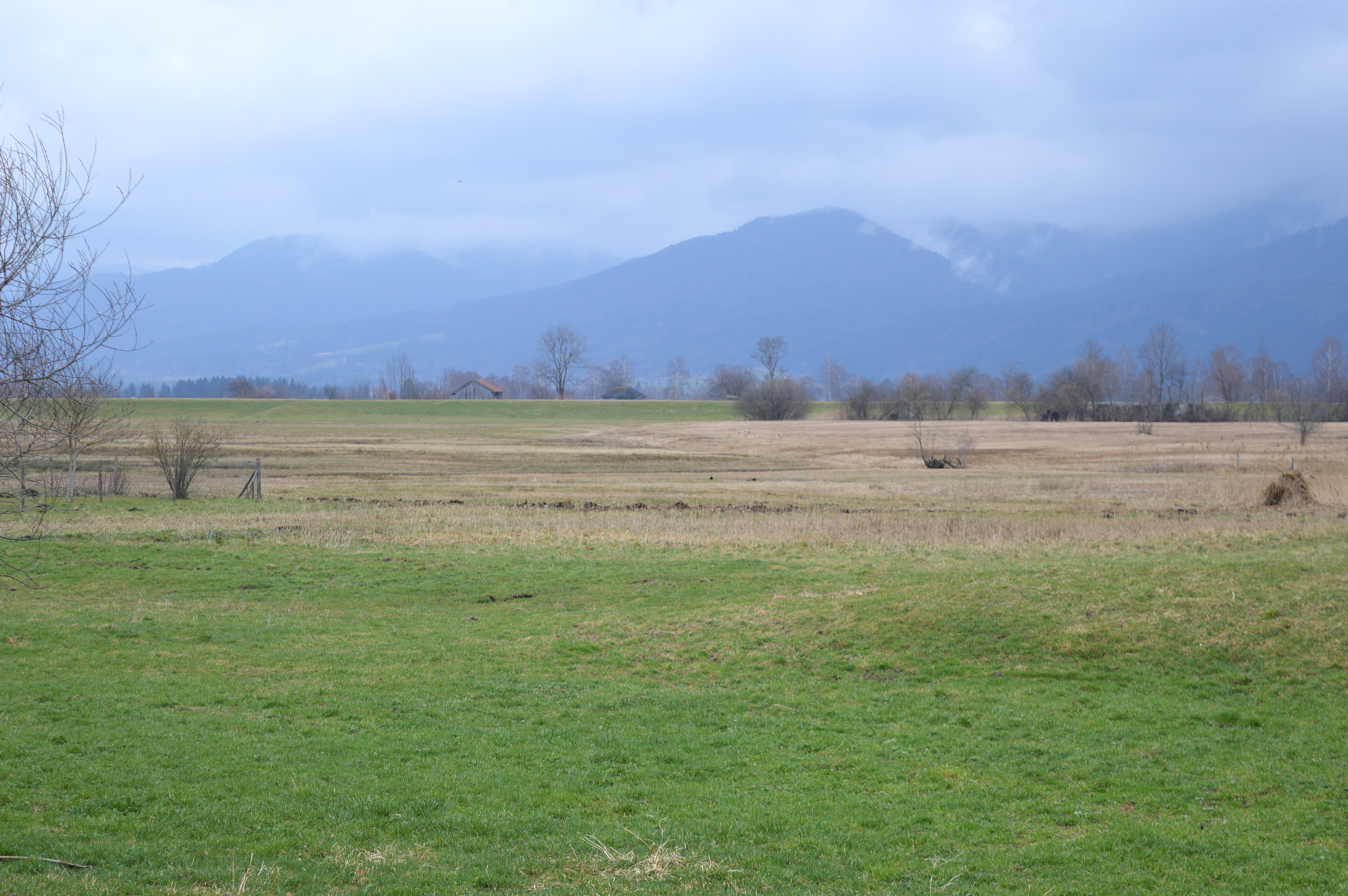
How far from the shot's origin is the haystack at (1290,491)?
36.2 m

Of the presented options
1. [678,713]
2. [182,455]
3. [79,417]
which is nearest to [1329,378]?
[182,455]

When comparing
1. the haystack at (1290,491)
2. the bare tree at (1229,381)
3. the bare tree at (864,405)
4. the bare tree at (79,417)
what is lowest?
the haystack at (1290,491)

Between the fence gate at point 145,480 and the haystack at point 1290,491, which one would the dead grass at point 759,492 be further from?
the fence gate at point 145,480

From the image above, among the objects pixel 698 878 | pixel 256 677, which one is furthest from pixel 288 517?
pixel 698 878

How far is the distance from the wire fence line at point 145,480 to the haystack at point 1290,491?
4432 centimetres

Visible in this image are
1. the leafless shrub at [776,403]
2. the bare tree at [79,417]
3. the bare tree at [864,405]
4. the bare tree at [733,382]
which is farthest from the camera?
the bare tree at [733,382]

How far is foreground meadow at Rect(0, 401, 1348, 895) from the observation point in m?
7.89

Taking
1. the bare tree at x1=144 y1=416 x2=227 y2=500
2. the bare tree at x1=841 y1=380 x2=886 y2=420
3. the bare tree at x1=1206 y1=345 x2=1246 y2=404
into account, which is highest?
the bare tree at x1=1206 y1=345 x2=1246 y2=404

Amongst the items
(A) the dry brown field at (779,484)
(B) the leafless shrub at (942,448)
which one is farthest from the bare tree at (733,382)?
(B) the leafless shrub at (942,448)

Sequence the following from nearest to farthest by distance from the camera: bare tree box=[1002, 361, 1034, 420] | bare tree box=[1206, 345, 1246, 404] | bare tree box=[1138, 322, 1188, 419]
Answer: bare tree box=[1002, 361, 1034, 420] < bare tree box=[1138, 322, 1188, 419] < bare tree box=[1206, 345, 1246, 404]

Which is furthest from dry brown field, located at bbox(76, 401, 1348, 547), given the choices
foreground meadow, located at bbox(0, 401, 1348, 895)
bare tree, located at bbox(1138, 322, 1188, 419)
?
bare tree, located at bbox(1138, 322, 1188, 419)

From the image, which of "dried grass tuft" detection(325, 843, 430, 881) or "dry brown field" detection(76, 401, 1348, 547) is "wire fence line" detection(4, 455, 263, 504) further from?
"dried grass tuft" detection(325, 843, 430, 881)

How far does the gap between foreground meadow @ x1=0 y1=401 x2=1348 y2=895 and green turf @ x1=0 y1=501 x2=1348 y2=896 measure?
6cm

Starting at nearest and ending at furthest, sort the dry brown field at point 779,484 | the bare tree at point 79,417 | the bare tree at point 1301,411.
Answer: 1. the bare tree at point 79,417
2. the dry brown field at point 779,484
3. the bare tree at point 1301,411
